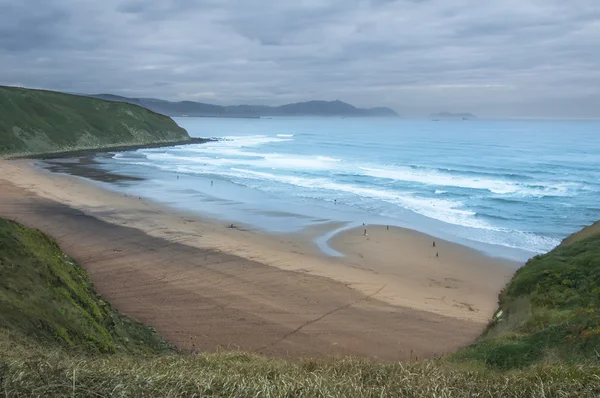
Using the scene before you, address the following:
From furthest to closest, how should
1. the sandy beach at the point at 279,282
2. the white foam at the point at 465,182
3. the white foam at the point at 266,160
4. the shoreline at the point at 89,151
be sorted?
the shoreline at the point at 89,151
the white foam at the point at 266,160
the white foam at the point at 465,182
the sandy beach at the point at 279,282

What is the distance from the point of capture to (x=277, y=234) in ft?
73.7

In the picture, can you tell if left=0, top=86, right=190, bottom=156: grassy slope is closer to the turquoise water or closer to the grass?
the turquoise water

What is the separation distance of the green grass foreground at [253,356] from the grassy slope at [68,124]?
52324 millimetres

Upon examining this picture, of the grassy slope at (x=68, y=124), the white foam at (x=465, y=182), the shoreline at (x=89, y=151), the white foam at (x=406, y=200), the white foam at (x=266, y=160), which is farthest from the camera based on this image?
the grassy slope at (x=68, y=124)

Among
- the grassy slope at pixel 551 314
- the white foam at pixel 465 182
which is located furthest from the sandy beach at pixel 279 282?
the white foam at pixel 465 182

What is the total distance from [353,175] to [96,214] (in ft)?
81.3

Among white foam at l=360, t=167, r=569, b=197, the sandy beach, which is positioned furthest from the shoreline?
white foam at l=360, t=167, r=569, b=197

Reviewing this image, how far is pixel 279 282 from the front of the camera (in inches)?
623

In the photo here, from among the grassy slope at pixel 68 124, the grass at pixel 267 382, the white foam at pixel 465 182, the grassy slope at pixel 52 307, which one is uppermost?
the grassy slope at pixel 68 124

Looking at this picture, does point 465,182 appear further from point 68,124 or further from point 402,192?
point 68,124

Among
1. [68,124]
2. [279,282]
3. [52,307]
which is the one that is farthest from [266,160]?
[52,307]

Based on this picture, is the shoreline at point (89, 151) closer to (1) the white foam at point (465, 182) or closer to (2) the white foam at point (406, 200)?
(2) the white foam at point (406, 200)

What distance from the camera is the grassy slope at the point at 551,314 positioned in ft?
25.6

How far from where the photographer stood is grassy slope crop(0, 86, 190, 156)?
6044 cm
